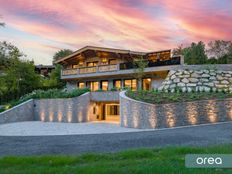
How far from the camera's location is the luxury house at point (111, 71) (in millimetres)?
26516

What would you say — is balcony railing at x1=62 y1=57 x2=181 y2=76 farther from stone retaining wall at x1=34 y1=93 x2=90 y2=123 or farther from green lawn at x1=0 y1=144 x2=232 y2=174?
green lawn at x1=0 y1=144 x2=232 y2=174

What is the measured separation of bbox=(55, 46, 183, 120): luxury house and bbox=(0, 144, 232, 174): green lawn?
16.1 m

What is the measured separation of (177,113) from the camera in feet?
56.2

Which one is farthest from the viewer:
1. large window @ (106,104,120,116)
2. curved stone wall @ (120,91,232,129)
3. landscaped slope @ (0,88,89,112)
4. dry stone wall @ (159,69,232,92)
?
large window @ (106,104,120,116)

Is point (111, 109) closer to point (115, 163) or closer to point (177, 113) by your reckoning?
point (177, 113)

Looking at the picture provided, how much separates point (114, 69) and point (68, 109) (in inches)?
331

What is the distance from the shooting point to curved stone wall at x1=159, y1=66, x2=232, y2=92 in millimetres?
22938

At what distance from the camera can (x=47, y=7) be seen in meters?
20.5

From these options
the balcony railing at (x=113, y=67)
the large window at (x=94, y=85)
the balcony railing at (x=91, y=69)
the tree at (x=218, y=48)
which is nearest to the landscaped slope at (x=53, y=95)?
the balcony railing at (x=113, y=67)

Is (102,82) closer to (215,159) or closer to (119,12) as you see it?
(119,12)

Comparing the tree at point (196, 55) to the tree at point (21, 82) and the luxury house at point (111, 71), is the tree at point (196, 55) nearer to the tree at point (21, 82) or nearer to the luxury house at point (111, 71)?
the luxury house at point (111, 71)

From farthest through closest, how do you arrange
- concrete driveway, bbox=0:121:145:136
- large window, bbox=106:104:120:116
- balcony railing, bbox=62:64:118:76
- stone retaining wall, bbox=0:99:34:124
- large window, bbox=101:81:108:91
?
large window, bbox=101:81:108:91
balcony railing, bbox=62:64:118:76
large window, bbox=106:104:120:116
stone retaining wall, bbox=0:99:34:124
concrete driveway, bbox=0:121:145:136

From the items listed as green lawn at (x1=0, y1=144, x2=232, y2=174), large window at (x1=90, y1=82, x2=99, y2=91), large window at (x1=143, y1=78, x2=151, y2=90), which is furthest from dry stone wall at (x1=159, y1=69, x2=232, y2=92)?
green lawn at (x1=0, y1=144, x2=232, y2=174)

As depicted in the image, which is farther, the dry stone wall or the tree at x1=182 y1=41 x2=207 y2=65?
the tree at x1=182 y1=41 x2=207 y2=65
